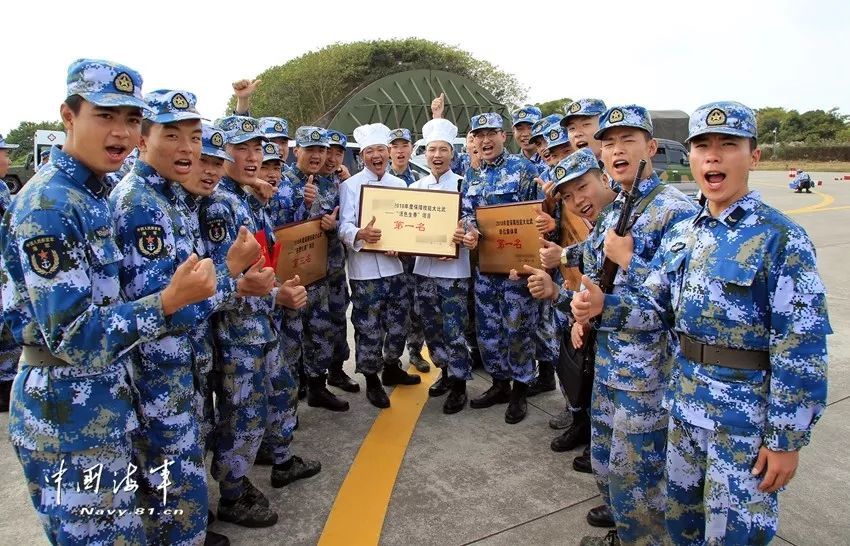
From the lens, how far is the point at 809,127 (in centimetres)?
5581

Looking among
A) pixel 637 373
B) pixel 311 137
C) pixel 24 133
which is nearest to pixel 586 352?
pixel 637 373

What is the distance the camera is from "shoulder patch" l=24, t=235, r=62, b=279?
1786 mm

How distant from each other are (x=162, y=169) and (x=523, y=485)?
100 inches

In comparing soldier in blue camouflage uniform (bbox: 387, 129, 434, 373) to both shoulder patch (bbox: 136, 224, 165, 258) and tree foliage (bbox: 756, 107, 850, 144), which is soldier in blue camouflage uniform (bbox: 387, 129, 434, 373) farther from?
tree foliage (bbox: 756, 107, 850, 144)

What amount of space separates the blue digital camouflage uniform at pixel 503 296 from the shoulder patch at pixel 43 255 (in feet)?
9.92

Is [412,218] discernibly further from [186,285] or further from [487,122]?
[186,285]

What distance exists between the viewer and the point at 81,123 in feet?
6.55

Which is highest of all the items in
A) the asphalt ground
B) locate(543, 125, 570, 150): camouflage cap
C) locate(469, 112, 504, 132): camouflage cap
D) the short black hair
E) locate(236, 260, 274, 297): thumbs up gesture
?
locate(469, 112, 504, 132): camouflage cap

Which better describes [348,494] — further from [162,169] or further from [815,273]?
[815,273]

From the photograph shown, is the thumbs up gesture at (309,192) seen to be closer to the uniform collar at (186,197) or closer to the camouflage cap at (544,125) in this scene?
the uniform collar at (186,197)

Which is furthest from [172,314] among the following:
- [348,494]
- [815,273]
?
[815,273]

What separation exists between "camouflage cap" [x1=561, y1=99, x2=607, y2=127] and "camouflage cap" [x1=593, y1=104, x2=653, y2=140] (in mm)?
1452

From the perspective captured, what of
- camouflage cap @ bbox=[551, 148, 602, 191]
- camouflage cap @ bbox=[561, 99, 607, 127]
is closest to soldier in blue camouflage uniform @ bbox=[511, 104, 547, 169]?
camouflage cap @ bbox=[561, 99, 607, 127]

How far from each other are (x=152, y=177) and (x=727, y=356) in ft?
7.76
